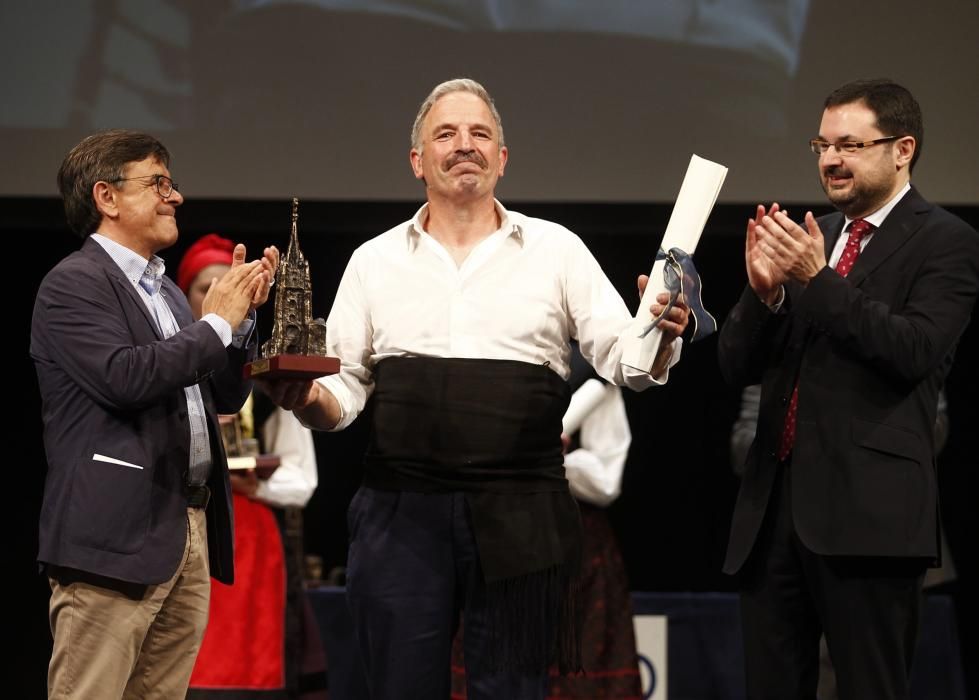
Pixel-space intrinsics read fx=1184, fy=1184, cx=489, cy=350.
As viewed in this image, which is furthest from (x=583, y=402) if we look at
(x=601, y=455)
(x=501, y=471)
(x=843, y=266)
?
(x=501, y=471)

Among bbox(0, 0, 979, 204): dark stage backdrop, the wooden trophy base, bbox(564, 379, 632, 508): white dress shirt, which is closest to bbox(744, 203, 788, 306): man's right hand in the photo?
the wooden trophy base

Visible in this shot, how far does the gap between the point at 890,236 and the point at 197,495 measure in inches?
60.6

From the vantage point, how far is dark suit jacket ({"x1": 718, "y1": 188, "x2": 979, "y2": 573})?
7.57 feet

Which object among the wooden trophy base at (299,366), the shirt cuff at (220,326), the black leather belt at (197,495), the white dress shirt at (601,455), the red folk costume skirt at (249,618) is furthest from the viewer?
the white dress shirt at (601,455)

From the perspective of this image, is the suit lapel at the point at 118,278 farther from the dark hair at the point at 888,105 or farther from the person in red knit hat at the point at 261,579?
the dark hair at the point at 888,105

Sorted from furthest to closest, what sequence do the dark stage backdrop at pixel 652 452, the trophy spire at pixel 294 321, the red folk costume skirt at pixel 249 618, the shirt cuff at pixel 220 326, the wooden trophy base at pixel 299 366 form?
the dark stage backdrop at pixel 652 452
the red folk costume skirt at pixel 249 618
the shirt cuff at pixel 220 326
the trophy spire at pixel 294 321
the wooden trophy base at pixel 299 366

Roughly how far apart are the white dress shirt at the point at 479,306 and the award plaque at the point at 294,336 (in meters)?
0.15

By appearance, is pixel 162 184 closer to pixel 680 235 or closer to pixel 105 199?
pixel 105 199

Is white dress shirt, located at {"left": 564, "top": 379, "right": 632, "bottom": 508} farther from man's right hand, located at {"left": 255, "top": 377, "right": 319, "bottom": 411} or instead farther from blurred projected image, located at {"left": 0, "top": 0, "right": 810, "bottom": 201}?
man's right hand, located at {"left": 255, "top": 377, "right": 319, "bottom": 411}

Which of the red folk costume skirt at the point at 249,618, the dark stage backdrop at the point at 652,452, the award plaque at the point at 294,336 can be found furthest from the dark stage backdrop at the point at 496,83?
the award plaque at the point at 294,336

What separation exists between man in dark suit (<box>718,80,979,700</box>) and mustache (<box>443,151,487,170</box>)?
0.57 metres

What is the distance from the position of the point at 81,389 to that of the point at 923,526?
169 centimetres

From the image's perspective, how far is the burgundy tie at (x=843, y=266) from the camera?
2.46 m

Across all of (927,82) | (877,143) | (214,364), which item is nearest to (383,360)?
(214,364)
